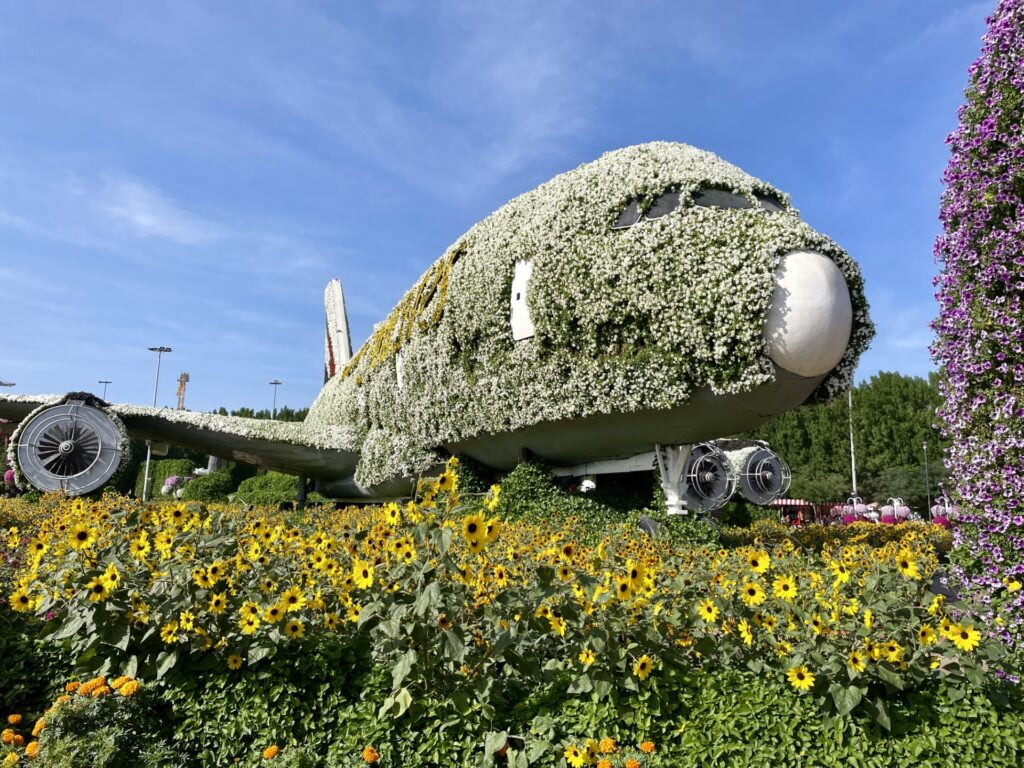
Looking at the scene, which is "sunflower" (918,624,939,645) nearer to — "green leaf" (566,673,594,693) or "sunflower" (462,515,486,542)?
"green leaf" (566,673,594,693)

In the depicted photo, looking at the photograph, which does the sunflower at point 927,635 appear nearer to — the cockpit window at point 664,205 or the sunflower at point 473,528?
the sunflower at point 473,528

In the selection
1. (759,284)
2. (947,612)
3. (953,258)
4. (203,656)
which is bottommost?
(203,656)

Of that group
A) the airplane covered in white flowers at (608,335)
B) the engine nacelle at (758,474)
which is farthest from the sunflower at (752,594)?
the engine nacelle at (758,474)

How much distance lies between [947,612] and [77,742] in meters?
4.50

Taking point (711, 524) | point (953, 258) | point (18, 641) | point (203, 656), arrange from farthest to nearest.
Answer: point (711, 524)
point (953, 258)
point (18, 641)
point (203, 656)

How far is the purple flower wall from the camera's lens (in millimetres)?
4105

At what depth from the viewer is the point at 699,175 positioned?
823 centimetres

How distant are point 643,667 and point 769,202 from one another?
Answer: 6.75 m

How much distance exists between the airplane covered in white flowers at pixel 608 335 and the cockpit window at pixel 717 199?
28mm

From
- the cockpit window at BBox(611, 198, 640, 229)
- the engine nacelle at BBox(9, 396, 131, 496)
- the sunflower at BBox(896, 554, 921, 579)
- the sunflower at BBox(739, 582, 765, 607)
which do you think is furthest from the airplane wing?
the sunflower at BBox(896, 554, 921, 579)

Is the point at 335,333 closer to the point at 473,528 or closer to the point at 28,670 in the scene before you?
the point at 28,670

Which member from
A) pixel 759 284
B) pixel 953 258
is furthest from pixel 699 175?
pixel 953 258

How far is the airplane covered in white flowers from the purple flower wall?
259 centimetres

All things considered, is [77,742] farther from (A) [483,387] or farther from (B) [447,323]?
(B) [447,323]
